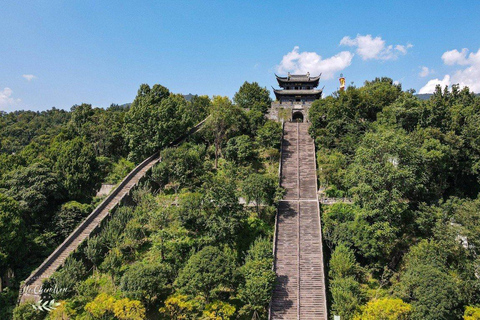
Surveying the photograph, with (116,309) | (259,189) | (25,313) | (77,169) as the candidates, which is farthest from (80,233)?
(259,189)

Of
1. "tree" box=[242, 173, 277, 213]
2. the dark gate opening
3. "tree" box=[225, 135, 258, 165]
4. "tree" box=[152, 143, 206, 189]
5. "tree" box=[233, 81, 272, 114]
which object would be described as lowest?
"tree" box=[242, 173, 277, 213]

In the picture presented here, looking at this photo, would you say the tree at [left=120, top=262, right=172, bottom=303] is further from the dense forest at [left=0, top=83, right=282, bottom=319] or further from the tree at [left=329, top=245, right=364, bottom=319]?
the tree at [left=329, top=245, right=364, bottom=319]

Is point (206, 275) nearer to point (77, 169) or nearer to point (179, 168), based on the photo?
point (179, 168)

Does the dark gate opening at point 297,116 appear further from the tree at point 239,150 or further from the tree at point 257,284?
the tree at point 257,284

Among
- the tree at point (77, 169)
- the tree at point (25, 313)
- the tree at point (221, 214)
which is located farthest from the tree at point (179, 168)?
the tree at point (25, 313)

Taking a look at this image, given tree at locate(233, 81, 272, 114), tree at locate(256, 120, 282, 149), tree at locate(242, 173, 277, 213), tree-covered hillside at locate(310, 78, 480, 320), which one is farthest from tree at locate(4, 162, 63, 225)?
tree at locate(233, 81, 272, 114)
